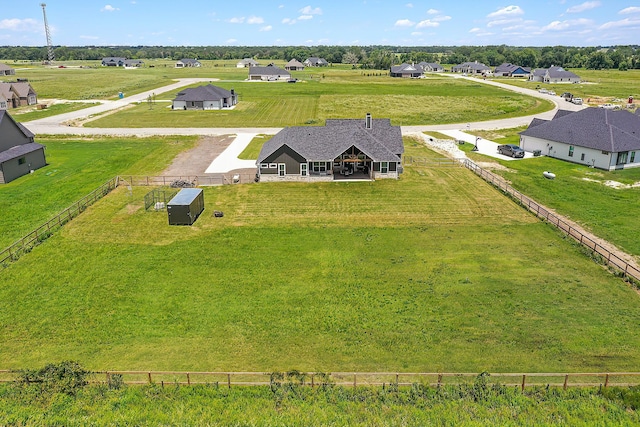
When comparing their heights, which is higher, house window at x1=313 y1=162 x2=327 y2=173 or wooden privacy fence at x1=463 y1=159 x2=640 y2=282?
house window at x1=313 y1=162 x2=327 y2=173

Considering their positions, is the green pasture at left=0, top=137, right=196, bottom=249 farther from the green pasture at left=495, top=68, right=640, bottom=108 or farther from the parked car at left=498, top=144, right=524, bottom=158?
the green pasture at left=495, top=68, right=640, bottom=108

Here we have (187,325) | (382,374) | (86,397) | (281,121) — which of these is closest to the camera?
(86,397)

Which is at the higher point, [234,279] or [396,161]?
[396,161]

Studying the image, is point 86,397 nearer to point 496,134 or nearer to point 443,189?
point 443,189

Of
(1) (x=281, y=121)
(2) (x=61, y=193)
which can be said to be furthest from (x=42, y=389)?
(1) (x=281, y=121)

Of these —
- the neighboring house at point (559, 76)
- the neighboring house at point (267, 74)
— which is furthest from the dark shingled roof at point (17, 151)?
the neighboring house at point (559, 76)

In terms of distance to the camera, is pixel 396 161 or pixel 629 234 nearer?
pixel 629 234

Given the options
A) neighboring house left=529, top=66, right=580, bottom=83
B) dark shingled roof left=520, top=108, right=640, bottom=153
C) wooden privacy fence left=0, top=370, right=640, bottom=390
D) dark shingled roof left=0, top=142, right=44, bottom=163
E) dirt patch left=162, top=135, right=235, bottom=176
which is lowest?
wooden privacy fence left=0, top=370, right=640, bottom=390

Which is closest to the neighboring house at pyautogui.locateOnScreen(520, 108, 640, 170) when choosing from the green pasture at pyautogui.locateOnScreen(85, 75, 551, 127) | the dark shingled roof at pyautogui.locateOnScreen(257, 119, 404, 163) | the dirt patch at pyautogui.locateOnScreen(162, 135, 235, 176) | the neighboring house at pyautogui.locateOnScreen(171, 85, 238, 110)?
the dark shingled roof at pyautogui.locateOnScreen(257, 119, 404, 163)
